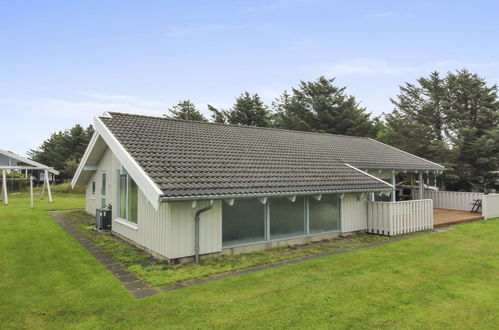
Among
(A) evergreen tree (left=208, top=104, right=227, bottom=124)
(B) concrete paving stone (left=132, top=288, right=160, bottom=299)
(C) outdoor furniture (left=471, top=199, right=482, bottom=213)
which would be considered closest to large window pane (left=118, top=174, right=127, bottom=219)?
(B) concrete paving stone (left=132, top=288, right=160, bottom=299)

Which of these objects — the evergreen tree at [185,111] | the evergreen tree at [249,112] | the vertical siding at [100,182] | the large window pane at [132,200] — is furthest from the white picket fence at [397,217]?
the evergreen tree at [185,111]

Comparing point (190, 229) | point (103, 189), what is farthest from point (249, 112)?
point (190, 229)

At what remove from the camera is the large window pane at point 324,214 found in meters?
10.1

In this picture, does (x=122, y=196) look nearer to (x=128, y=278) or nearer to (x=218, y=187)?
(x=218, y=187)

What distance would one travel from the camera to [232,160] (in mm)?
9992

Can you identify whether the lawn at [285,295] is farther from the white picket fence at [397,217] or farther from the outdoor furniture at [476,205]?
the outdoor furniture at [476,205]

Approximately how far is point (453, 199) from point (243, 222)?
15016mm

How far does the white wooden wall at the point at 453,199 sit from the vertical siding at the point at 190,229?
15.6m

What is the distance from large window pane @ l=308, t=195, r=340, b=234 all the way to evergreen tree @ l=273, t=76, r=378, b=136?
26.1 metres

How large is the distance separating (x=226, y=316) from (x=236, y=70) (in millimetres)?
21820

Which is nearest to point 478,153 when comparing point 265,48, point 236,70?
point 265,48

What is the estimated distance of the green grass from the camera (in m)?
6.66

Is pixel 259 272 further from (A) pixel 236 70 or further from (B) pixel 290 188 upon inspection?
(A) pixel 236 70

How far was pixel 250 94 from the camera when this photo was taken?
43312 millimetres
